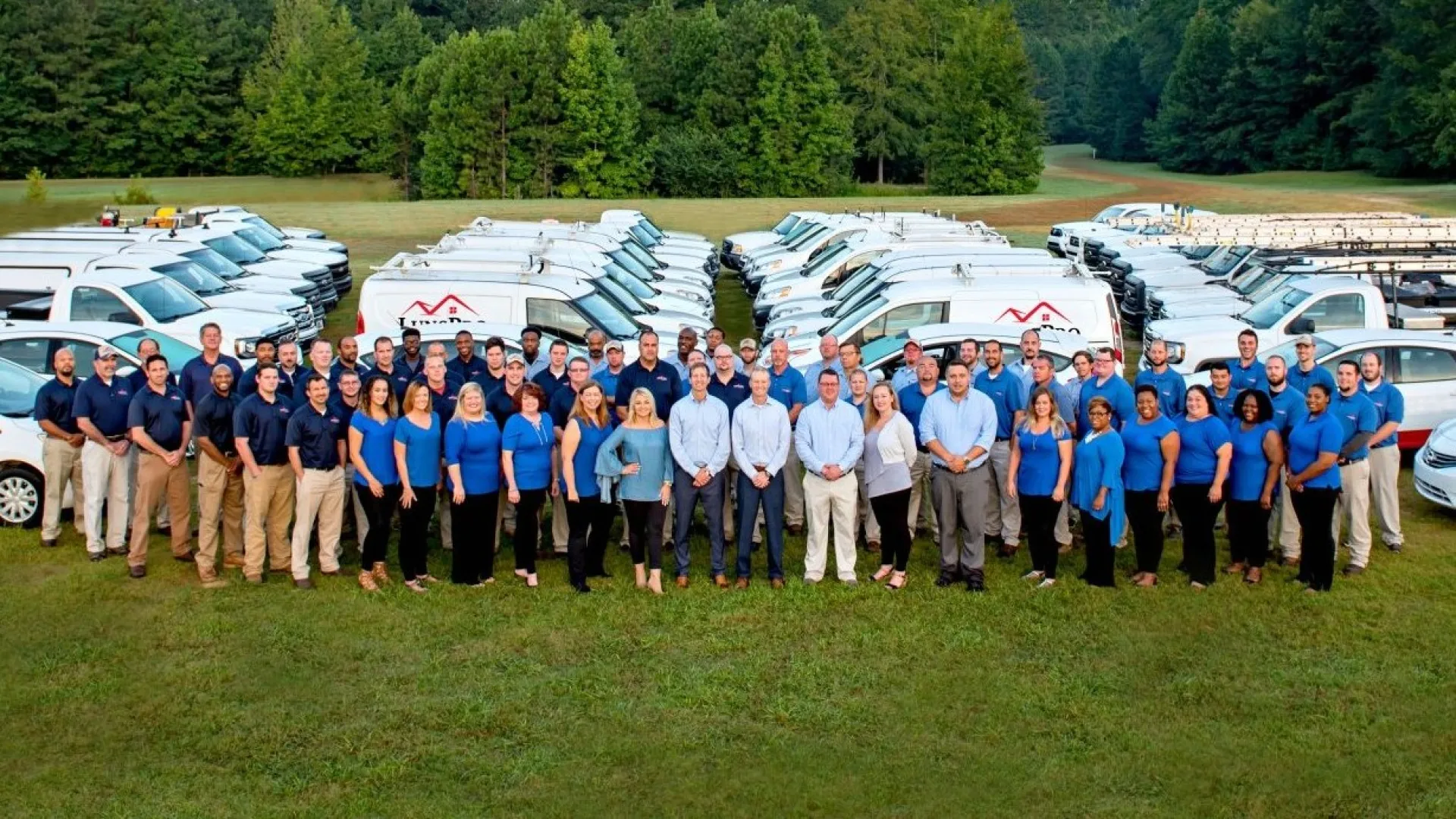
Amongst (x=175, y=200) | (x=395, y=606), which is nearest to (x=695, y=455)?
(x=395, y=606)

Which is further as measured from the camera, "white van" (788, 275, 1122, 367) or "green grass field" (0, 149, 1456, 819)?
"white van" (788, 275, 1122, 367)

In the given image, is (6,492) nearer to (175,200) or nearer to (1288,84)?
(175,200)

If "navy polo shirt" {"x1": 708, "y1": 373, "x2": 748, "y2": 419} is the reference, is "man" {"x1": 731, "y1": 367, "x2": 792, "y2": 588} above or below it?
below

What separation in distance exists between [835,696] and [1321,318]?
42.5ft

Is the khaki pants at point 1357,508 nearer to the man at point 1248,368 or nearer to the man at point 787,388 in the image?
the man at point 1248,368

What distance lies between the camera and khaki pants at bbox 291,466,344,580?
1150 centimetres

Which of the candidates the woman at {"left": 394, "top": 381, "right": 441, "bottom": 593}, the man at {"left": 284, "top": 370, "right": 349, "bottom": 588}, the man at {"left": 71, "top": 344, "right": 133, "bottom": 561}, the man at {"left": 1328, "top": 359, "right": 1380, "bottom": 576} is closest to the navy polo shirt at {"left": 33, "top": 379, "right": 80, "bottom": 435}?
the man at {"left": 71, "top": 344, "right": 133, "bottom": 561}

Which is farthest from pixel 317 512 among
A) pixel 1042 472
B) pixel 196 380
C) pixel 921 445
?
pixel 1042 472

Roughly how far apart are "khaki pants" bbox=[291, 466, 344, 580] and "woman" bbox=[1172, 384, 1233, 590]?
6.59 m

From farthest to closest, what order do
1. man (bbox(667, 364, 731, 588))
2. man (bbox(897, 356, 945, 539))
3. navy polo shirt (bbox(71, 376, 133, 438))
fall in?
man (bbox(897, 356, 945, 539))
navy polo shirt (bbox(71, 376, 133, 438))
man (bbox(667, 364, 731, 588))

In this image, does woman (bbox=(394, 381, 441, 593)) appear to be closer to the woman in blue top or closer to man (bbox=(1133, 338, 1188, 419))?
the woman in blue top

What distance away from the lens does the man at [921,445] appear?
1209cm

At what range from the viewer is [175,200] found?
6022cm

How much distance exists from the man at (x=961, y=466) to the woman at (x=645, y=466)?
207 centimetres
